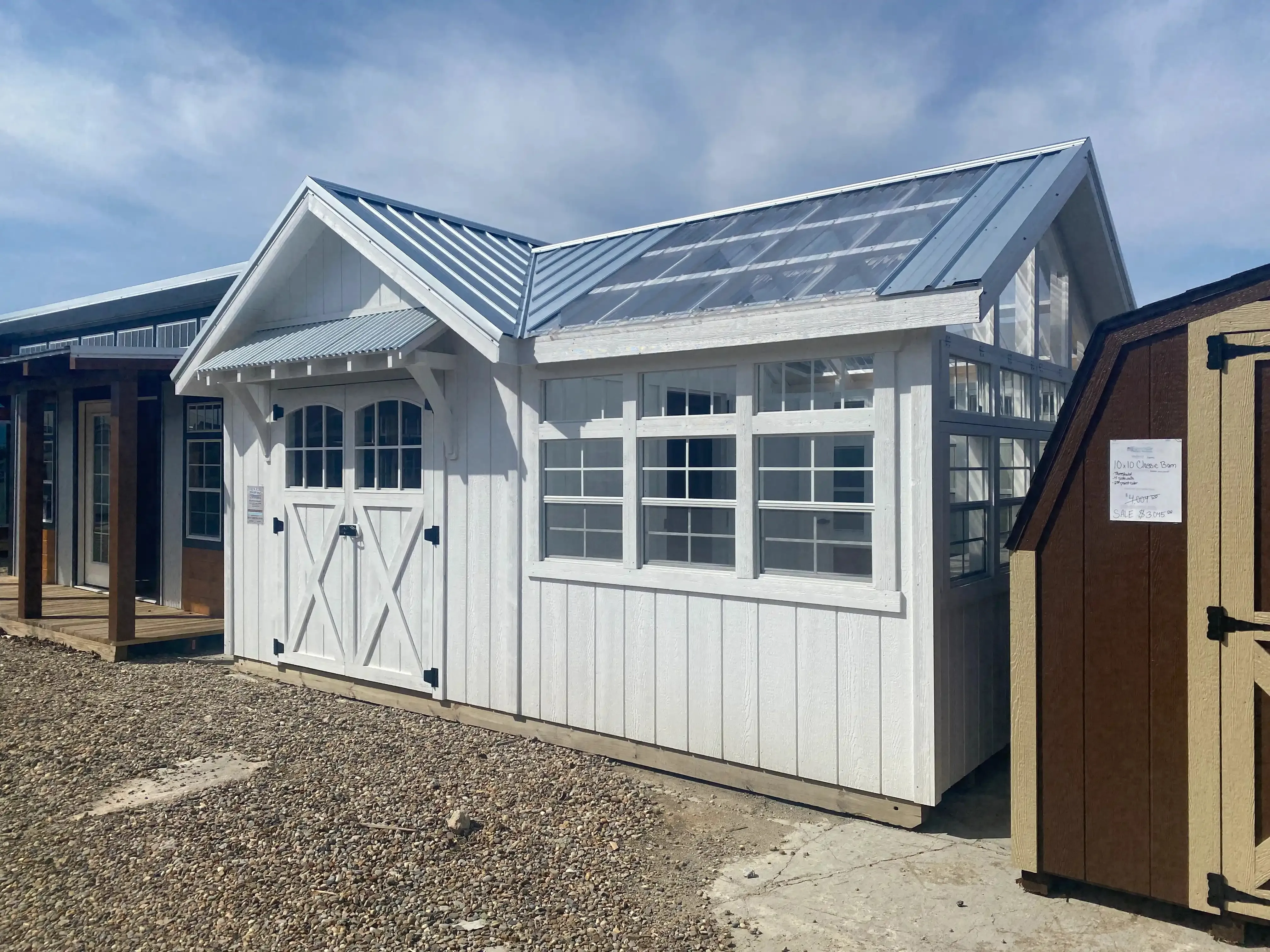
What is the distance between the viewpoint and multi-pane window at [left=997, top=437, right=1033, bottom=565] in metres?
5.45

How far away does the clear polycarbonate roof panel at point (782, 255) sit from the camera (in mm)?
5047

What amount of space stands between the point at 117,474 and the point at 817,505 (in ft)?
21.3

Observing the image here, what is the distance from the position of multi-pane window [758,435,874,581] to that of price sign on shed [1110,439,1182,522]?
128cm

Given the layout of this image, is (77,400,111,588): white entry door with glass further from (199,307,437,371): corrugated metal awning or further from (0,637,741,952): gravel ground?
(0,637,741,952): gravel ground

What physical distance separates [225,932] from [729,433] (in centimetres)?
326

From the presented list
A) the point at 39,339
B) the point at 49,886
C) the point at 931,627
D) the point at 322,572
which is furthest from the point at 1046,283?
the point at 39,339

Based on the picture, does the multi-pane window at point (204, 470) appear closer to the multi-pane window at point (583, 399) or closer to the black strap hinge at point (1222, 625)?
the multi-pane window at point (583, 399)

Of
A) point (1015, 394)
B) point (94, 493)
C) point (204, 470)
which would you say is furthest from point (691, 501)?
point (94, 493)

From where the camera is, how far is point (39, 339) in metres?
13.8

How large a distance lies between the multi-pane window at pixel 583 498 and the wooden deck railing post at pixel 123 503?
4.46m

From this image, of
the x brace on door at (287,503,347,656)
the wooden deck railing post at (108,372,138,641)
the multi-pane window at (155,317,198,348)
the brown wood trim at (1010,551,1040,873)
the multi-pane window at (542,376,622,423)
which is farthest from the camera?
the multi-pane window at (155,317,198,348)

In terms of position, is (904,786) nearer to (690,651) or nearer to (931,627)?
(931,627)

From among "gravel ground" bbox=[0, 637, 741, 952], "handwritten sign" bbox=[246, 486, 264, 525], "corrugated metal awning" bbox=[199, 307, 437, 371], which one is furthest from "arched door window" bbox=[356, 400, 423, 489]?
"gravel ground" bbox=[0, 637, 741, 952]

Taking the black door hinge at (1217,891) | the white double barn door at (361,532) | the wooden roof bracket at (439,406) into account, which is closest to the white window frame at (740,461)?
the wooden roof bracket at (439,406)
